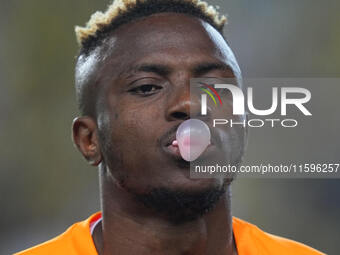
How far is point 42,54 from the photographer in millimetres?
7355

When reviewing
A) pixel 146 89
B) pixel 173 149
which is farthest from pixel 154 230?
pixel 146 89

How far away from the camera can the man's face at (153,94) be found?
2.56 metres

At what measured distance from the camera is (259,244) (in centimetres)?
311

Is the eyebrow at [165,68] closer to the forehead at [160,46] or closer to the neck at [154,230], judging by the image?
the forehead at [160,46]

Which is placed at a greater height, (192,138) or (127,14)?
(127,14)

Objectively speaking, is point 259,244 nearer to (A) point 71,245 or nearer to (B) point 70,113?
(A) point 71,245

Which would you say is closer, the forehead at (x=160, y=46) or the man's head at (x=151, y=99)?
the man's head at (x=151, y=99)

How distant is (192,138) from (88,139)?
2.22 feet

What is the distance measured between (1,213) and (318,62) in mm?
3778

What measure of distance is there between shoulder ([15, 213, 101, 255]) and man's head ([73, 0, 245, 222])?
35 cm

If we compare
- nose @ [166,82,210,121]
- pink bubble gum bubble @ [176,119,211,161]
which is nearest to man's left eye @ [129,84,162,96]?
nose @ [166,82,210,121]

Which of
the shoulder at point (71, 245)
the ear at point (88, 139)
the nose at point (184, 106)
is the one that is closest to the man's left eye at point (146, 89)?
the nose at point (184, 106)

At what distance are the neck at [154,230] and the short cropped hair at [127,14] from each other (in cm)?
78

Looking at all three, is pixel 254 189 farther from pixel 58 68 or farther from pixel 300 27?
pixel 58 68
